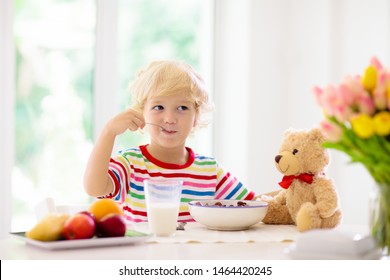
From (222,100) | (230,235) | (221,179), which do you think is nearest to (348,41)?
(222,100)

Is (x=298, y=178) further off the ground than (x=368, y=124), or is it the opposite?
(x=368, y=124)

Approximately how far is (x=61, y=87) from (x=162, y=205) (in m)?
1.70

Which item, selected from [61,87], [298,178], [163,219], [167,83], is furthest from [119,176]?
[61,87]

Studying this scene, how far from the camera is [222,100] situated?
3.28 metres

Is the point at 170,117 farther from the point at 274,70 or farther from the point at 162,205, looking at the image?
the point at 274,70

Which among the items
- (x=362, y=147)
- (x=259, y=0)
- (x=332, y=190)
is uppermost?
(x=259, y=0)

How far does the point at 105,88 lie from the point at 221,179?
124cm

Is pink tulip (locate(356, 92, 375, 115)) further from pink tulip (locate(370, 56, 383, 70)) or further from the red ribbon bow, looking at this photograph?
the red ribbon bow

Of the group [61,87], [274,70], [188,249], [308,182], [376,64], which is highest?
[274,70]

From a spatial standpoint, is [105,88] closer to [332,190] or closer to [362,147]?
[332,190]

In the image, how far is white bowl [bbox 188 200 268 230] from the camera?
1.35 m

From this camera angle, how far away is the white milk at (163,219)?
1273mm

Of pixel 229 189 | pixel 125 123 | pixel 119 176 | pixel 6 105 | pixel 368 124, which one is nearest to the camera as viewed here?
pixel 368 124

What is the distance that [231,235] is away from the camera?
1.31 metres
